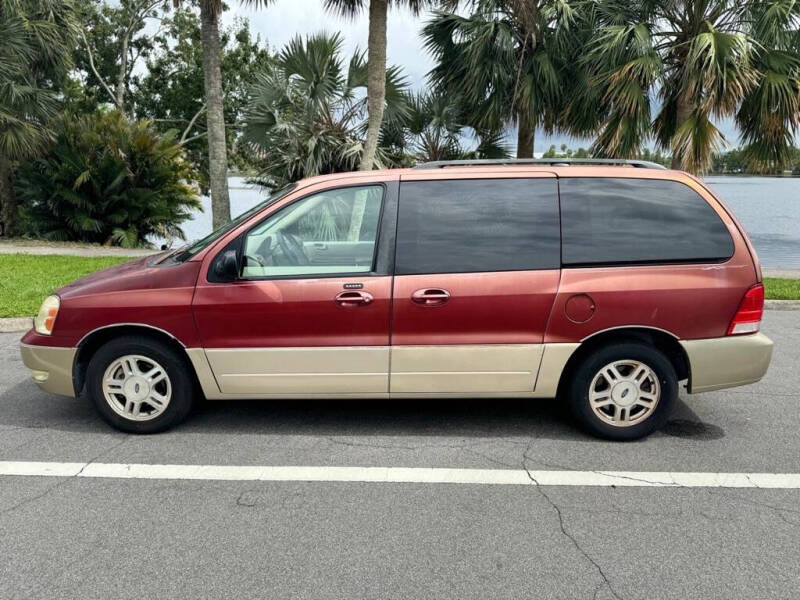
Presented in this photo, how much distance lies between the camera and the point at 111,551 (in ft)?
9.71

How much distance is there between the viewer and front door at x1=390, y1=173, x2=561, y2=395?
13.5 ft

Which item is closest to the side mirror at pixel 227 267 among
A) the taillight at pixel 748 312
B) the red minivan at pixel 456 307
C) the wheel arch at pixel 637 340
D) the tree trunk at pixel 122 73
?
the red minivan at pixel 456 307

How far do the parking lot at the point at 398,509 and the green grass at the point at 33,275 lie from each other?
3.67 meters

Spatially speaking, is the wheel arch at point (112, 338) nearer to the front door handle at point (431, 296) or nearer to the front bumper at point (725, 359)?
the front door handle at point (431, 296)

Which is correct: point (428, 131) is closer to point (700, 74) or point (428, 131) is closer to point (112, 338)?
point (700, 74)

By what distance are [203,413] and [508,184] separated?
2.67m

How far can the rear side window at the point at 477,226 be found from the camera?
4.16m

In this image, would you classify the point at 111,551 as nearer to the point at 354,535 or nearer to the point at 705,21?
the point at 354,535

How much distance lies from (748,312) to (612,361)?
0.90 meters

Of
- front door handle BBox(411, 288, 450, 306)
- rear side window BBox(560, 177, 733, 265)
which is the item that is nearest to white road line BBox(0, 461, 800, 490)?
front door handle BBox(411, 288, 450, 306)

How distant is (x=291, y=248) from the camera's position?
436 cm

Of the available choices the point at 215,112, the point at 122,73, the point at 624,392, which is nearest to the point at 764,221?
the point at 215,112

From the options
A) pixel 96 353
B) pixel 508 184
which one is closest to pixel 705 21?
pixel 508 184

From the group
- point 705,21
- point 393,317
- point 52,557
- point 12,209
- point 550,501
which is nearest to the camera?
point 52,557
